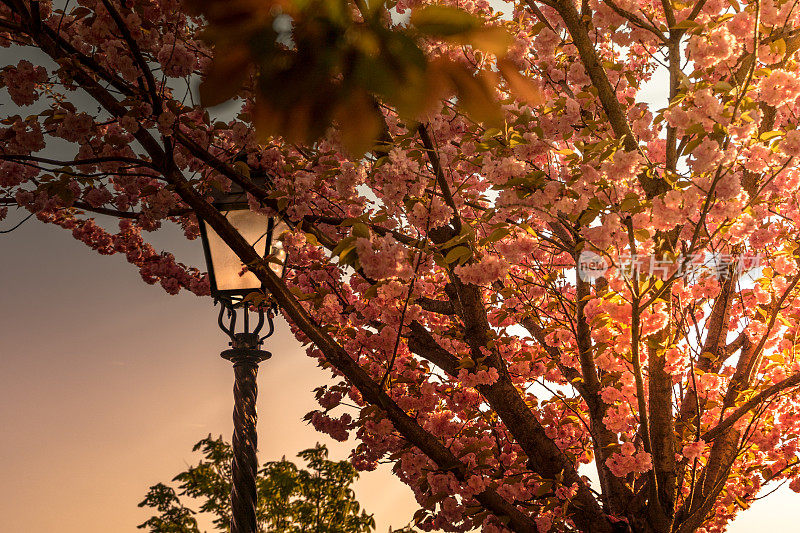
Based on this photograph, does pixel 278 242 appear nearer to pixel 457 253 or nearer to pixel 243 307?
pixel 243 307

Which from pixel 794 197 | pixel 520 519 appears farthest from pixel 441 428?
pixel 794 197

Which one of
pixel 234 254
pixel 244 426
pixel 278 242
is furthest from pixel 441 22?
pixel 244 426

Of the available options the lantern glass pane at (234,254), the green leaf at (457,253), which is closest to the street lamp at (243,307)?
the lantern glass pane at (234,254)

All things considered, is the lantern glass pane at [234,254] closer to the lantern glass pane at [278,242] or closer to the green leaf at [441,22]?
the lantern glass pane at [278,242]

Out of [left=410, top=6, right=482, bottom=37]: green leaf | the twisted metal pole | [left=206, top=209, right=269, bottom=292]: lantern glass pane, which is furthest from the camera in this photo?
[left=206, top=209, right=269, bottom=292]: lantern glass pane

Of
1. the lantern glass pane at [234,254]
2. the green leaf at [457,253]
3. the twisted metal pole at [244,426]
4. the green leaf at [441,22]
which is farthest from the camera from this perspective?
the lantern glass pane at [234,254]

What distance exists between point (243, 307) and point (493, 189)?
1842 millimetres

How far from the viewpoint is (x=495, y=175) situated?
3309 mm

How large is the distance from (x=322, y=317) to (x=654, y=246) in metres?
2.46

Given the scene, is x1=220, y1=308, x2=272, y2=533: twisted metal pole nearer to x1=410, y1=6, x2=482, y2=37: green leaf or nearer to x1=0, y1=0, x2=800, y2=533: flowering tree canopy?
x1=0, y1=0, x2=800, y2=533: flowering tree canopy

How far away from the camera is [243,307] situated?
159 inches

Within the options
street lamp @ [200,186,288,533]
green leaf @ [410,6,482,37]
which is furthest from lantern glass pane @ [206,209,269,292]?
green leaf @ [410,6,482,37]

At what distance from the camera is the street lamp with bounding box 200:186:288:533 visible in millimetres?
3707

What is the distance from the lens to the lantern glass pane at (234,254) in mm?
3830
